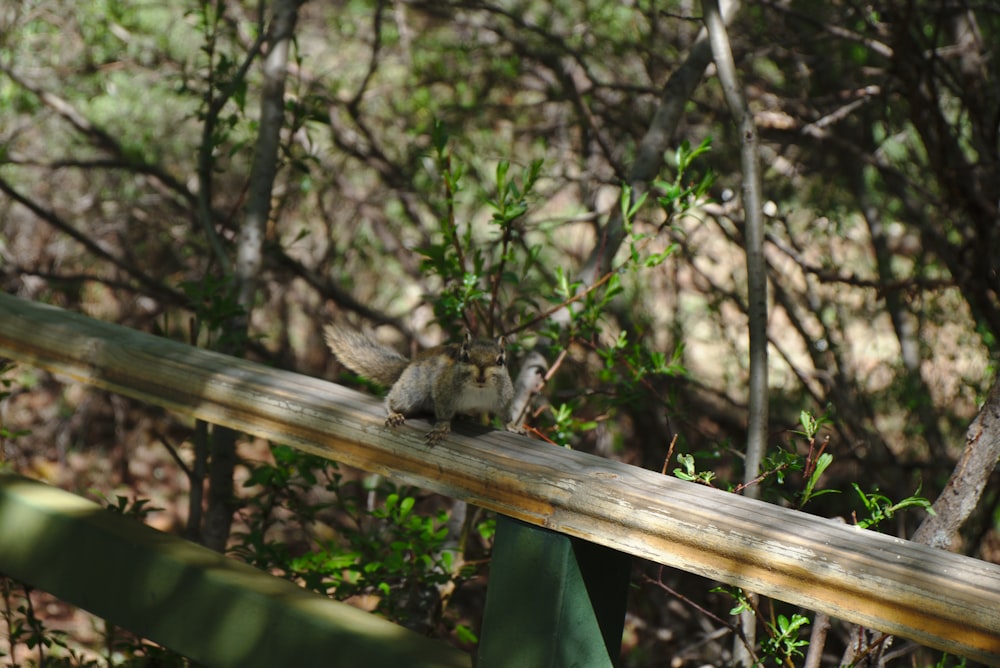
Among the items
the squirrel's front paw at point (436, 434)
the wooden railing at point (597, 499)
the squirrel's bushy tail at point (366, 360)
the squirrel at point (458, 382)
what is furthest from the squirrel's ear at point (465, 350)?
the squirrel's front paw at point (436, 434)

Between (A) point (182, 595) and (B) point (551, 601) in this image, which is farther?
(A) point (182, 595)

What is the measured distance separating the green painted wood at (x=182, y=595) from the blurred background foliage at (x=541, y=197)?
1117mm

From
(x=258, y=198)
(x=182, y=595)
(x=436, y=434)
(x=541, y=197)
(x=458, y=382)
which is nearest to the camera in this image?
(x=436, y=434)

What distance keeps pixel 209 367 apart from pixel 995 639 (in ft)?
4.06

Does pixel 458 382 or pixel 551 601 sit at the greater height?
pixel 551 601

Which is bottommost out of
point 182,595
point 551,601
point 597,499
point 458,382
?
point 182,595

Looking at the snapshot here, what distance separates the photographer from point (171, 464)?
19.6 feet

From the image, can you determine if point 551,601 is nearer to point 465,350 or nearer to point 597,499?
point 597,499

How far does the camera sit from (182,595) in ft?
5.35

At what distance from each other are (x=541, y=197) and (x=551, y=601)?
8.76 feet

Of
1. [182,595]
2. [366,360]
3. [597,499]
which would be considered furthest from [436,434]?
[366,360]

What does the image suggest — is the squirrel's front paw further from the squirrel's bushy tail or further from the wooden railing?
the squirrel's bushy tail

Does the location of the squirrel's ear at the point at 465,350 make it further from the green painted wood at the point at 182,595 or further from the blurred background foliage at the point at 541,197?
the green painted wood at the point at 182,595

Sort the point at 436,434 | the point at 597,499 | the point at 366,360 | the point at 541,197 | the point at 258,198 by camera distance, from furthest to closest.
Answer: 1. the point at 541,197
2. the point at 258,198
3. the point at 366,360
4. the point at 436,434
5. the point at 597,499
